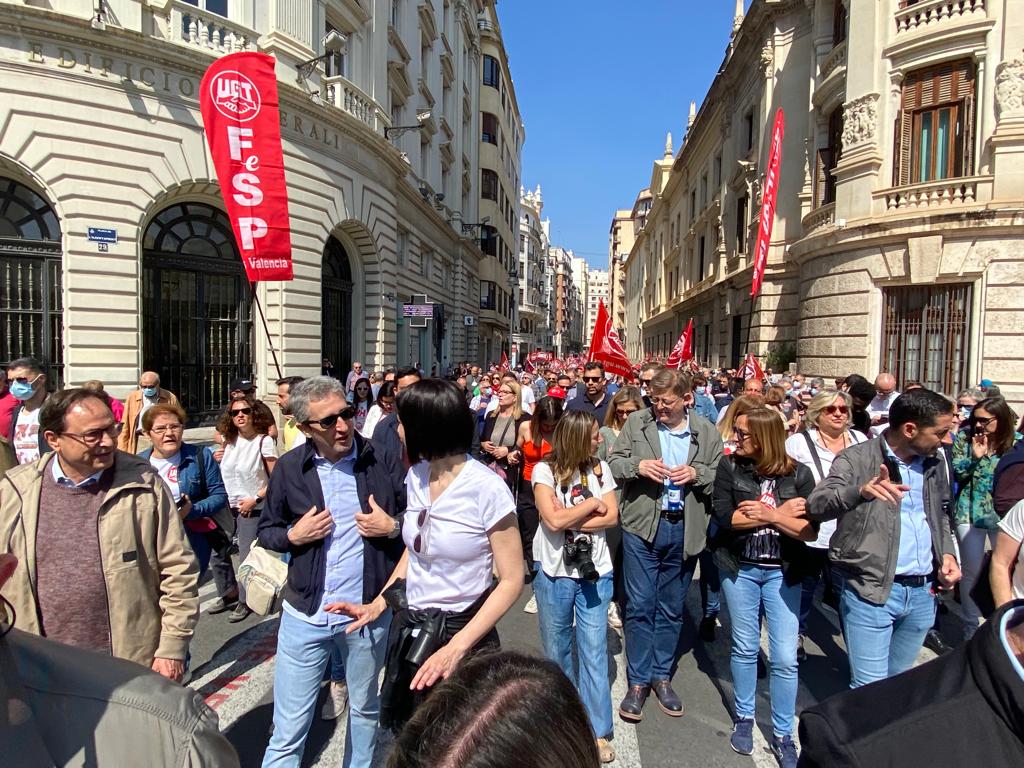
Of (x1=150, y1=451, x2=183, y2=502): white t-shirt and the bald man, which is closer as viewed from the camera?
(x1=150, y1=451, x2=183, y2=502): white t-shirt

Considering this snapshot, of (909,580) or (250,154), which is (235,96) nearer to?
(250,154)

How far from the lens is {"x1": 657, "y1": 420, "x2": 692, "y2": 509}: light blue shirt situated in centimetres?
389

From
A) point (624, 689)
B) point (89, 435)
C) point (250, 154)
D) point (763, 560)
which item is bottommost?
point (624, 689)

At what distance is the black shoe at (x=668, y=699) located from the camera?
12.0 ft

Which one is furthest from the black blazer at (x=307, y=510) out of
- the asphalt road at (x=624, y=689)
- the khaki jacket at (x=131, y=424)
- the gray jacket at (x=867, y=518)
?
the khaki jacket at (x=131, y=424)

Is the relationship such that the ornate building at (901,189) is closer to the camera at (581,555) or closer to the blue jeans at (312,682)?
the camera at (581,555)

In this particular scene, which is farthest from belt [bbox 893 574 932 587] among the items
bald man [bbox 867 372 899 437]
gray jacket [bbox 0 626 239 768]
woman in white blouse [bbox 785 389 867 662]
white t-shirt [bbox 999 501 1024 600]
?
bald man [bbox 867 372 899 437]

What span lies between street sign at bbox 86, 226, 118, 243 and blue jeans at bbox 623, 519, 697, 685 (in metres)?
11.6

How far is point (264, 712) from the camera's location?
3.58m

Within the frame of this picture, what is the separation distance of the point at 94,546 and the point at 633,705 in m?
3.04

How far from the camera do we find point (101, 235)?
11016 mm

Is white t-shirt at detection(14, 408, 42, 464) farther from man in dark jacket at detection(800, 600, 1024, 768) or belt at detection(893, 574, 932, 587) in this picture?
belt at detection(893, 574, 932, 587)

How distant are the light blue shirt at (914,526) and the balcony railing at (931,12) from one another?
15.3 meters

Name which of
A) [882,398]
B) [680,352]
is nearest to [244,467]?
[882,398]
